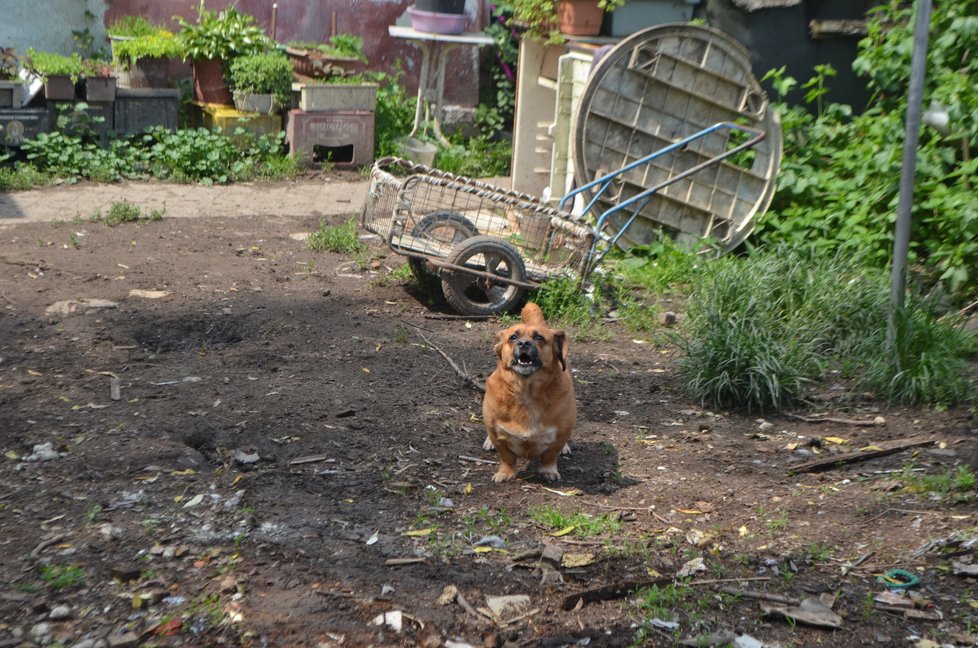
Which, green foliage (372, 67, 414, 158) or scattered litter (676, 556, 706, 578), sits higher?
green foliage (372, 67, 414, 158)

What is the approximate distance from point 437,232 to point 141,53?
5019mm

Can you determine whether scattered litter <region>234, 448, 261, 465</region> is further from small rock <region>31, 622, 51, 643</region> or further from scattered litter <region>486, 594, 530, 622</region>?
scattered litter <region>486, 594, 530, 622</region>

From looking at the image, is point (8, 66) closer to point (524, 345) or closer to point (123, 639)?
point (524, 345)

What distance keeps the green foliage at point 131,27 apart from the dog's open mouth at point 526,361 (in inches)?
318

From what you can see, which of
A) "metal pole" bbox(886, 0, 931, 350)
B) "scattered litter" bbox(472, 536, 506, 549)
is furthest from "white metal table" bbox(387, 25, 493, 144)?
"scattered litter" bbox(472, 536, 506, 549)

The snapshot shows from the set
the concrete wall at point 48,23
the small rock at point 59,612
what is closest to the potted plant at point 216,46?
the concrete wall at point 48,23

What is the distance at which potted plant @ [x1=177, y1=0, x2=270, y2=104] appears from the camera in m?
10.5

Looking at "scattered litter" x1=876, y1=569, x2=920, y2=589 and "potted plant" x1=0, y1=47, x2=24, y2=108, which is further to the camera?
"potted plant" x1=0, y1=47, x2=24, y2=108

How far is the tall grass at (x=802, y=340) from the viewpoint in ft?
17.5

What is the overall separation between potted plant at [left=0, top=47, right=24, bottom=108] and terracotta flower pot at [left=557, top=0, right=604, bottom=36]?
198 inches

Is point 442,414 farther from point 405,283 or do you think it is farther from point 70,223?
point 70,223

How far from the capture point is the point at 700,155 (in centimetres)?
810

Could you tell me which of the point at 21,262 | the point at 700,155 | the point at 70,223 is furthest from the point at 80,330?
the point at 700,155

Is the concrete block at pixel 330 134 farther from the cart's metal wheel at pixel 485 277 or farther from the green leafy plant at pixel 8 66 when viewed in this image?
the cart's metal wheel at pixel 485 277
